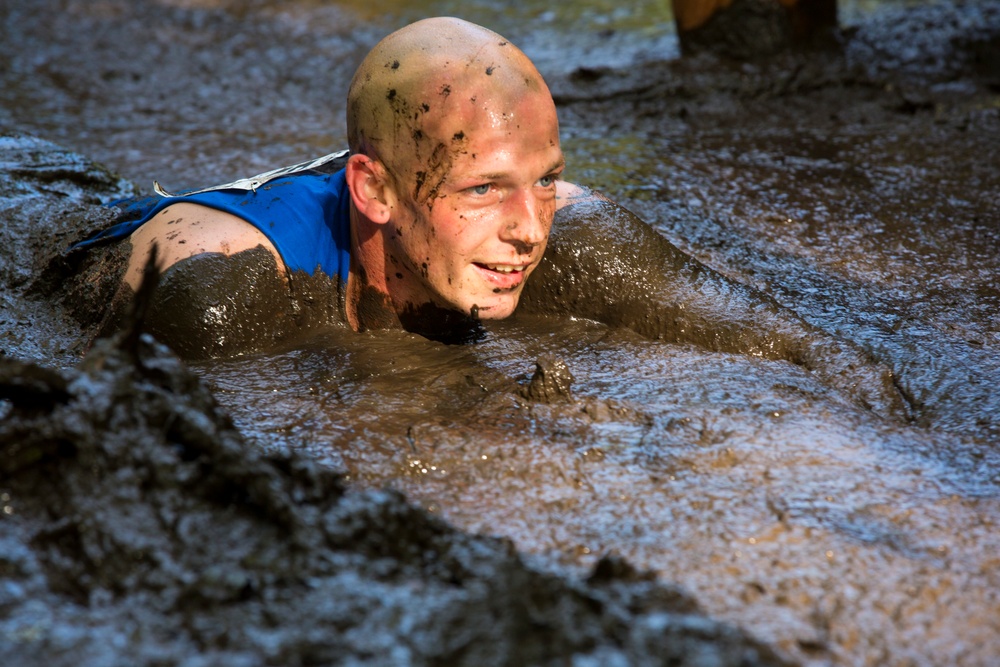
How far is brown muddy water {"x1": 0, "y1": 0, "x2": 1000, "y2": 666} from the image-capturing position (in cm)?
199

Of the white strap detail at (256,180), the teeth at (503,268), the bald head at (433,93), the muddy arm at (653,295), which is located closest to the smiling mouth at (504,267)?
the teeth at (503,268)

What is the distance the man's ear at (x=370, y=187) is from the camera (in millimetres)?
2830

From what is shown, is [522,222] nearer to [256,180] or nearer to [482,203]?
[482,203]

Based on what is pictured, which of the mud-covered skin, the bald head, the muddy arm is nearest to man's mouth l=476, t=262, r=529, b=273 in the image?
the bald head

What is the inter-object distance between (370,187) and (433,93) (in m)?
0.33

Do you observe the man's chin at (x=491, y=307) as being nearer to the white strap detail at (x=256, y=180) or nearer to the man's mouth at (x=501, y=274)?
the man's mouth at (x=501, y=274)

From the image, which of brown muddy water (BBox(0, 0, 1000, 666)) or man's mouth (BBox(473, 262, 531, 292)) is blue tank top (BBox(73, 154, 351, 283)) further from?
man's mouth (BBox(473, 262, 531, 292))

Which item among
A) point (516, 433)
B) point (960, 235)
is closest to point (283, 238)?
point (516, 433)

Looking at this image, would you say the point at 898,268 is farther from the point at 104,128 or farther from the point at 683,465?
the point at 104,128

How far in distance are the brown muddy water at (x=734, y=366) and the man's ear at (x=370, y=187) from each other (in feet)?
1.35

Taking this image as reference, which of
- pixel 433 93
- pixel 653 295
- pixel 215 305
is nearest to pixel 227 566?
pixel 215 305

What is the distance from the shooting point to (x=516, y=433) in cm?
243

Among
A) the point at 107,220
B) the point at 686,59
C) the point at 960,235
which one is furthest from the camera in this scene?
the point at 686,59

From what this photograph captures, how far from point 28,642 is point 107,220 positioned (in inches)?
82.5
